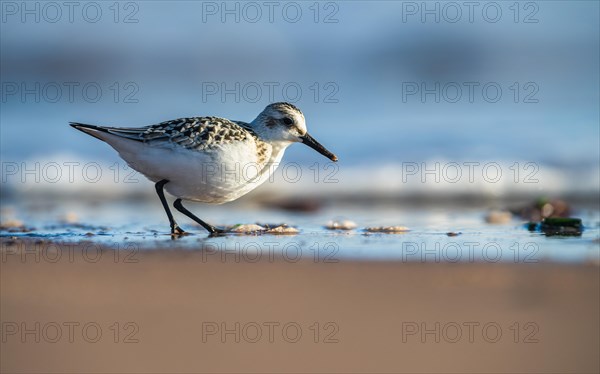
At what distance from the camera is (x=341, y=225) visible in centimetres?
771

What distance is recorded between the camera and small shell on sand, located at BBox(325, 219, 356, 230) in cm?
763

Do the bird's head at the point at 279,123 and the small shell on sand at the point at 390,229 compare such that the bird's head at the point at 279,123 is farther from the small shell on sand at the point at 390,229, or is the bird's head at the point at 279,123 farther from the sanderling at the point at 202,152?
the small shell on sand at the point at 390,229

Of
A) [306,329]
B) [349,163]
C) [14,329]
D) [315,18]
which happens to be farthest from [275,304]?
[315,18]

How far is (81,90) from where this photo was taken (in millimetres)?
17125

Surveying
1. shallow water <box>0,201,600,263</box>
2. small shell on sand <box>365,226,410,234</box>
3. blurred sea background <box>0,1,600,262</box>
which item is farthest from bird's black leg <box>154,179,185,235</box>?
small shell on sand <box>365,226,410,234</box>

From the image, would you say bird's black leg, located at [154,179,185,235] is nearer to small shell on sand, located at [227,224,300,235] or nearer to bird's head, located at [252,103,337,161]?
small shell on sand, located at [227,224,300,235]

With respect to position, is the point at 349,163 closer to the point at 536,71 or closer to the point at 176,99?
the point at 176,99

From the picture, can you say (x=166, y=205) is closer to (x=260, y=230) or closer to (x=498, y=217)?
(x=260, y=230)

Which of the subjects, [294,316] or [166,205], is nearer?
[294,316]

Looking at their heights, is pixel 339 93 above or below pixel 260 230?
above

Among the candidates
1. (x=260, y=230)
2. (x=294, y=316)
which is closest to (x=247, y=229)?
(x=260, y=230)

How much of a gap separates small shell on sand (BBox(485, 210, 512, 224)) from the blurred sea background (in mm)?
140

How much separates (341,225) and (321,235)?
0.53 m

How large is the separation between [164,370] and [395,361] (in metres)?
1.18
